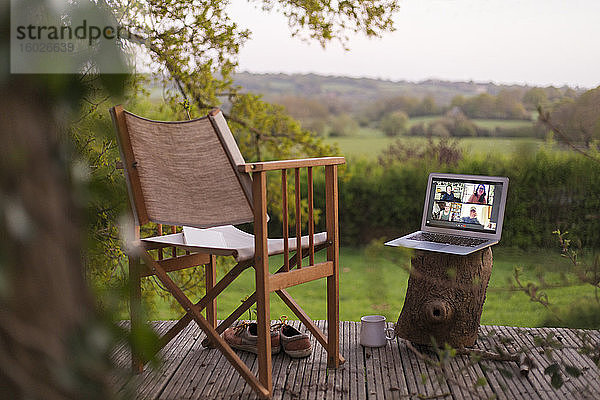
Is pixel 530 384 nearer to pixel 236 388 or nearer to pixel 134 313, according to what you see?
pixel 236 388

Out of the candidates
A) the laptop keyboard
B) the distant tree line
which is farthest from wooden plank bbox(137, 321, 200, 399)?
the distant tree line

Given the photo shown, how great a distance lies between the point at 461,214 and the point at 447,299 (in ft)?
1.40

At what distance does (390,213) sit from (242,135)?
2104 mm

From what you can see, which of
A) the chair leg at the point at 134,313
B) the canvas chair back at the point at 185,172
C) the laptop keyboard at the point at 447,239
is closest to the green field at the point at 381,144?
the laptop keyboard at the point at 447,239

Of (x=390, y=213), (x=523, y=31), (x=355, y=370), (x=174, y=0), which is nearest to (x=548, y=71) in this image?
(x=523, y=31)

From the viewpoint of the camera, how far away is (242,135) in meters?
4.80

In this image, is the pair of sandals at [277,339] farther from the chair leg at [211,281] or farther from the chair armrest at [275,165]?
the chair armrest at [275,165]

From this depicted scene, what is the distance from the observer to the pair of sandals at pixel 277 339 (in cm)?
292

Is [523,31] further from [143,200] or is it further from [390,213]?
[143,200]

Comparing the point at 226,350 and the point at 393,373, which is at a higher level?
the point at 226,350

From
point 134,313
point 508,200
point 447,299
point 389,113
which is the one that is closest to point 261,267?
point 447,299

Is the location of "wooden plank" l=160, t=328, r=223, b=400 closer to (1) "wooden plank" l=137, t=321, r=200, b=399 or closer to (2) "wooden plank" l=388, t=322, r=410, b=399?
(1) "wooden plank" l=137, t=321, r=200, b=399

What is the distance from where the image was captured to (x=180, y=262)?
2.86m

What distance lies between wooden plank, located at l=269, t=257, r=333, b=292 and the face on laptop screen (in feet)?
2.45
